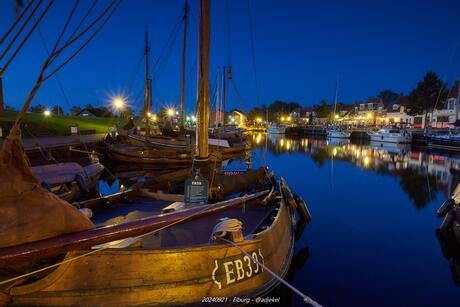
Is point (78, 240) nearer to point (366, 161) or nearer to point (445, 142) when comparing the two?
point (366, 161)

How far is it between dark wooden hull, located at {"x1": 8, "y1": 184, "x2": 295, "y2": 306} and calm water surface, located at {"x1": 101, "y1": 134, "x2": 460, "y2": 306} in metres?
2.47

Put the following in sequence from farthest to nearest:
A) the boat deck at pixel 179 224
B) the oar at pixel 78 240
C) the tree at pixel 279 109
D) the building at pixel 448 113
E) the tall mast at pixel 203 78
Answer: the tree at pixel 279 109
the building at pixel 448 113
the tall mast at pixel 203 78
the boat deck at pixel 179 224
the oar at pixel 78 240

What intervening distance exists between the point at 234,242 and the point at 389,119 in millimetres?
93653

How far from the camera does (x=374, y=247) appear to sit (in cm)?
1098

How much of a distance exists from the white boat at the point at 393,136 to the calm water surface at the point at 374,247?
3462 cm

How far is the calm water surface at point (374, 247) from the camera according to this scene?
7894mm

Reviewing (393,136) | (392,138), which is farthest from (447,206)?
(392,138)

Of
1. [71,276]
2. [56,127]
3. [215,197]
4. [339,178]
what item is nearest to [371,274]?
[215,197]

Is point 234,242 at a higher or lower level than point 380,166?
higher

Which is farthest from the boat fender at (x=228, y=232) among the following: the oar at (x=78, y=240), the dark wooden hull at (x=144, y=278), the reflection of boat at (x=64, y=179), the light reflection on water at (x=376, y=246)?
the reflection of boat at (x=64, y=179)

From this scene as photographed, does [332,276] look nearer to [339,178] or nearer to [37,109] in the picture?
[339,178]

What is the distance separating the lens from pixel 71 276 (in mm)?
3902

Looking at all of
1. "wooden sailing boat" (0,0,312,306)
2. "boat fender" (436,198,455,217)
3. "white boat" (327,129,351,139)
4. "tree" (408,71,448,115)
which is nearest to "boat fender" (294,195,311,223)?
"boat fender" (436,198,455,217)

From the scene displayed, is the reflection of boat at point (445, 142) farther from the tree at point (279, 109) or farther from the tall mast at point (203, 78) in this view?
the tree at point (279, 109)
